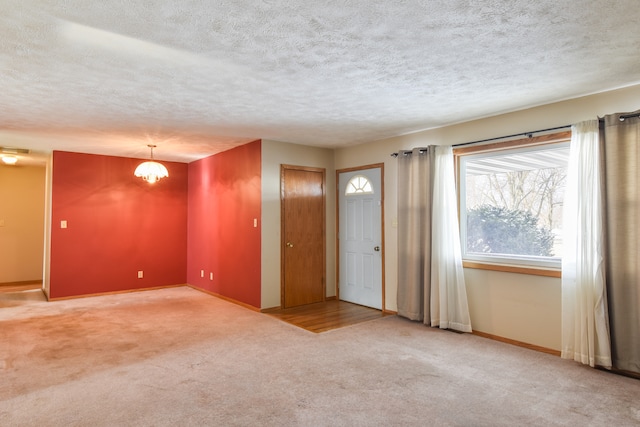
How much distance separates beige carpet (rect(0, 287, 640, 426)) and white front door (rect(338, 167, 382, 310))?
109 centimetres

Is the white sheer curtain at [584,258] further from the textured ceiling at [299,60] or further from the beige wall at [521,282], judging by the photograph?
the textured ceiling at [299,60]

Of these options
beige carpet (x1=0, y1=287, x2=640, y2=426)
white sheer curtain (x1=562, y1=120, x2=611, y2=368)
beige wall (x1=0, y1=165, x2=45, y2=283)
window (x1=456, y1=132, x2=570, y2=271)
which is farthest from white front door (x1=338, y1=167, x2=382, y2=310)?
beige wall (x1=0, y1=165, x2=45, y2=283)

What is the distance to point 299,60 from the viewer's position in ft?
9.32

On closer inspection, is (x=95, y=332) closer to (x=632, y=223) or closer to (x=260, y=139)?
(x=260, y=139)

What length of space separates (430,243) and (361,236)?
1.42 meters

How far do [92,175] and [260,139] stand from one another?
3292 mm

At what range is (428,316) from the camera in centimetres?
478

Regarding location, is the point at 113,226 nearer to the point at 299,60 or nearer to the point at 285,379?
the point at 285,379

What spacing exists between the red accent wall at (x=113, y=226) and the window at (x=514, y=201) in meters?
5.46

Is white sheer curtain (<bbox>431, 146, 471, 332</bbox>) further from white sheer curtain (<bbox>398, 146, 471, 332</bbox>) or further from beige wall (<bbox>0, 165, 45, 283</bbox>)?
beige wall (<bbox>0, 165, 45, 283</bbox>)

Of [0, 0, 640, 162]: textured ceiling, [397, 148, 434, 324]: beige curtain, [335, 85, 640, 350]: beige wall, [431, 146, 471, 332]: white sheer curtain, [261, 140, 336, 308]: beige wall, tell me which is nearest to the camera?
[0, 0, 640, 162]: textured ceiling

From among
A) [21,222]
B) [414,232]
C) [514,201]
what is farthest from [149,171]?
[514,201]

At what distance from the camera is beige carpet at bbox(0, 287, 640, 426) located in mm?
2627

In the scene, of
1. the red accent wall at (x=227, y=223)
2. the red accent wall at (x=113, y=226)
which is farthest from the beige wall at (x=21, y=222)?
the red accent wall at (x=227, y=223)
